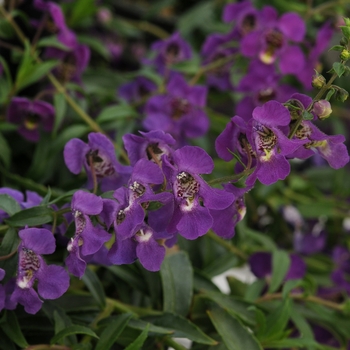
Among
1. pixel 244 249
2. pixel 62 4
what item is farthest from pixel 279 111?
pixel 62 4

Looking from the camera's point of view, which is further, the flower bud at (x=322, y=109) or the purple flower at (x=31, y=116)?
the purple flower at (x=31, y=116)

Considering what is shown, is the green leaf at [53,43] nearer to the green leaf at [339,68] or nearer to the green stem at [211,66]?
the green stem at [211,66]

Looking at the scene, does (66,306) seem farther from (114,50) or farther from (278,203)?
(114,50)

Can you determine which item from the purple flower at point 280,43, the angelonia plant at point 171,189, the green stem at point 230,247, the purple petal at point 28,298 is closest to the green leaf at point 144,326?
the angelonia plant at point 171,189

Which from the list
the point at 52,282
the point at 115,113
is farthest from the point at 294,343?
the point at 115,113

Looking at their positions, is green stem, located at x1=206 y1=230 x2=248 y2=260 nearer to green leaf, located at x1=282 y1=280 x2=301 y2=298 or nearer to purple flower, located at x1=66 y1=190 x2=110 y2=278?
green leaf, located at x1=282 y1=280 x2=301 y2=298

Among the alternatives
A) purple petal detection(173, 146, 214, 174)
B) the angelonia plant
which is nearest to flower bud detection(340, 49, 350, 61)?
the angelonia plant
